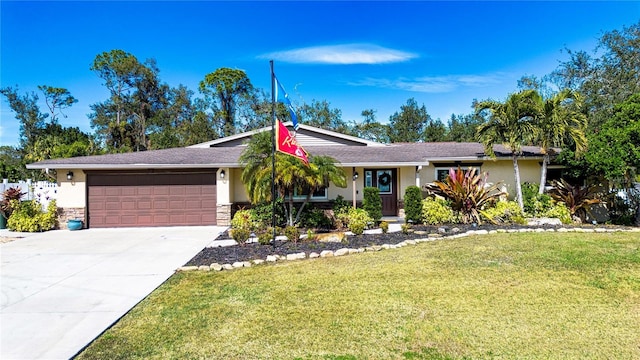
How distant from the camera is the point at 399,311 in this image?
184 inches

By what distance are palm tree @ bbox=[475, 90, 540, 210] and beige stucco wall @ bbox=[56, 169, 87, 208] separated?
50.6 feet

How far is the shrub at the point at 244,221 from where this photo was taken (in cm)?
1152

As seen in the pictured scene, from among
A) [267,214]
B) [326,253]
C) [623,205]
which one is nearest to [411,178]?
[267,214]

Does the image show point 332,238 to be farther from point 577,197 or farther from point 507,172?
point 577,197

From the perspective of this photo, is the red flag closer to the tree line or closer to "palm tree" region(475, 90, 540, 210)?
"palm tree" region(475, 90, 540, 210)

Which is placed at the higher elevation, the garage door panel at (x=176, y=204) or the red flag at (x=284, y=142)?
the red flag at (x=284, y=142)

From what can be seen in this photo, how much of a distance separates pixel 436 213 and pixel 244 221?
671cm

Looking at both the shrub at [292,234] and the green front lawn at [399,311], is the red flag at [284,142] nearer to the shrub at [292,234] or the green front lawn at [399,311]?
the shrub at [292,234]

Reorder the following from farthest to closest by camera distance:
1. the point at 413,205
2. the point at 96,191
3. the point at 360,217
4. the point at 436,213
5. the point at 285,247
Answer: the point at 96,191 → the point at 436,213 → the point at 413,205 → the point at 360,217 → the point at 285,247

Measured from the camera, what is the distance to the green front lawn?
3.72 m

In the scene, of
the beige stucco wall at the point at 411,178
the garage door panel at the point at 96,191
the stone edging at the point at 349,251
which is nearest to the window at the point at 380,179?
the beige stucco wall at the point at 411,178

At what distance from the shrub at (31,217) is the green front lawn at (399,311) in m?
9.65

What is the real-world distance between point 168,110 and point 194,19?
29.1 m

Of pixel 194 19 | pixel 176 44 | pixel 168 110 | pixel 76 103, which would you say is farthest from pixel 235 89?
pixel 194 19
